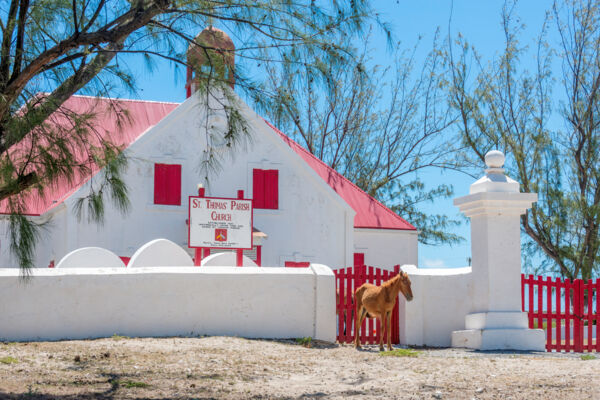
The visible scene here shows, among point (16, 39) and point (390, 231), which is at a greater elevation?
point (16, 39)

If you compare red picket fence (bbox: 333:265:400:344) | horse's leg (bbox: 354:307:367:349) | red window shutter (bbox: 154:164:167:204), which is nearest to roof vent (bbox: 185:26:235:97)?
horse's leg (bbox: 354:307:367:349)

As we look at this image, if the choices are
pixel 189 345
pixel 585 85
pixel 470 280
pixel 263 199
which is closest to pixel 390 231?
pixel 263 199

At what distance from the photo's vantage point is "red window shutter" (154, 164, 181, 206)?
69.6ft

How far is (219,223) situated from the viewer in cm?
1908

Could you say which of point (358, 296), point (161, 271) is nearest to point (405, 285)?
point (358, 296)

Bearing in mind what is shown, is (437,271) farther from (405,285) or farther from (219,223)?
(219,223)

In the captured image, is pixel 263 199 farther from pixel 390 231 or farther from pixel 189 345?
pixel 189 345

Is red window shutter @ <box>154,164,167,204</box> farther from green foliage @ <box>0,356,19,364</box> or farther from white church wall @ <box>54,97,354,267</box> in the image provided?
green foliage @ <box>0,356,19,364</box>

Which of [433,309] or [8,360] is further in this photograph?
[433,309]

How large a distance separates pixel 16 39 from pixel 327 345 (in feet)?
22.5

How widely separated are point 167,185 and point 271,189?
3045mm

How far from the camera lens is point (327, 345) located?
12109 mm

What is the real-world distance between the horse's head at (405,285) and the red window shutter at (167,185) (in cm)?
1077

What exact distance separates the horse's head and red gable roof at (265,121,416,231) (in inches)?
491
